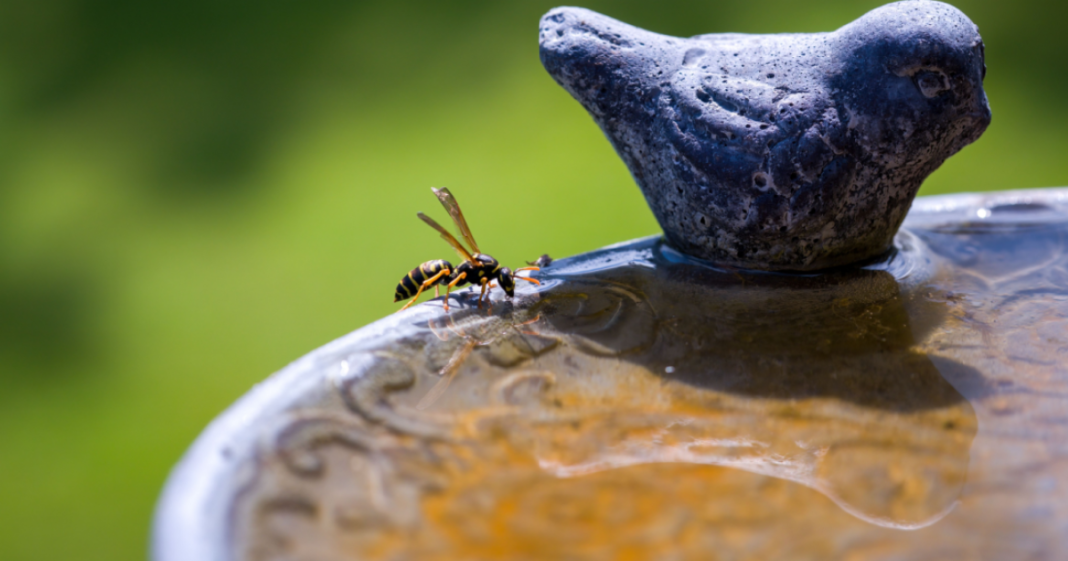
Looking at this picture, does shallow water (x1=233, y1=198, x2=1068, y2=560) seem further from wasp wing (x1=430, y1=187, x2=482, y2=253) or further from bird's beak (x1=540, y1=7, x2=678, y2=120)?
bird's beak (x1=540, y1=7, x2=678, y2=120)

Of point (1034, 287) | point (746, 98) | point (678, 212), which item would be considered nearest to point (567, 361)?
point (678, 212)

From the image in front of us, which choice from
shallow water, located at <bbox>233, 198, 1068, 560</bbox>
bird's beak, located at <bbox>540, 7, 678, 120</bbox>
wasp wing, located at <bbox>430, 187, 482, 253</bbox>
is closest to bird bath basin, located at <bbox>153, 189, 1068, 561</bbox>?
→ shallow water, located at <bbox>233, 198, 1068, 560</bbox>

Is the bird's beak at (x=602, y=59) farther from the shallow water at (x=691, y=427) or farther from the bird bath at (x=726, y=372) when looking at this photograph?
the shallow water at (x=691, y=427)

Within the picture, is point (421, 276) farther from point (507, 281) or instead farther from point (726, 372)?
→ point (726, 372)

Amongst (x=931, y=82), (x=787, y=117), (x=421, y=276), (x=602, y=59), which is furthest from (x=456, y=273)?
(x=931, y=82)

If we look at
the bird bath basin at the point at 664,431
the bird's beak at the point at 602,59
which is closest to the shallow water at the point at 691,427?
the bird bath basin at the point at 664,431

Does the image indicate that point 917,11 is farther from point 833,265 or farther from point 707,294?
point 707,294
